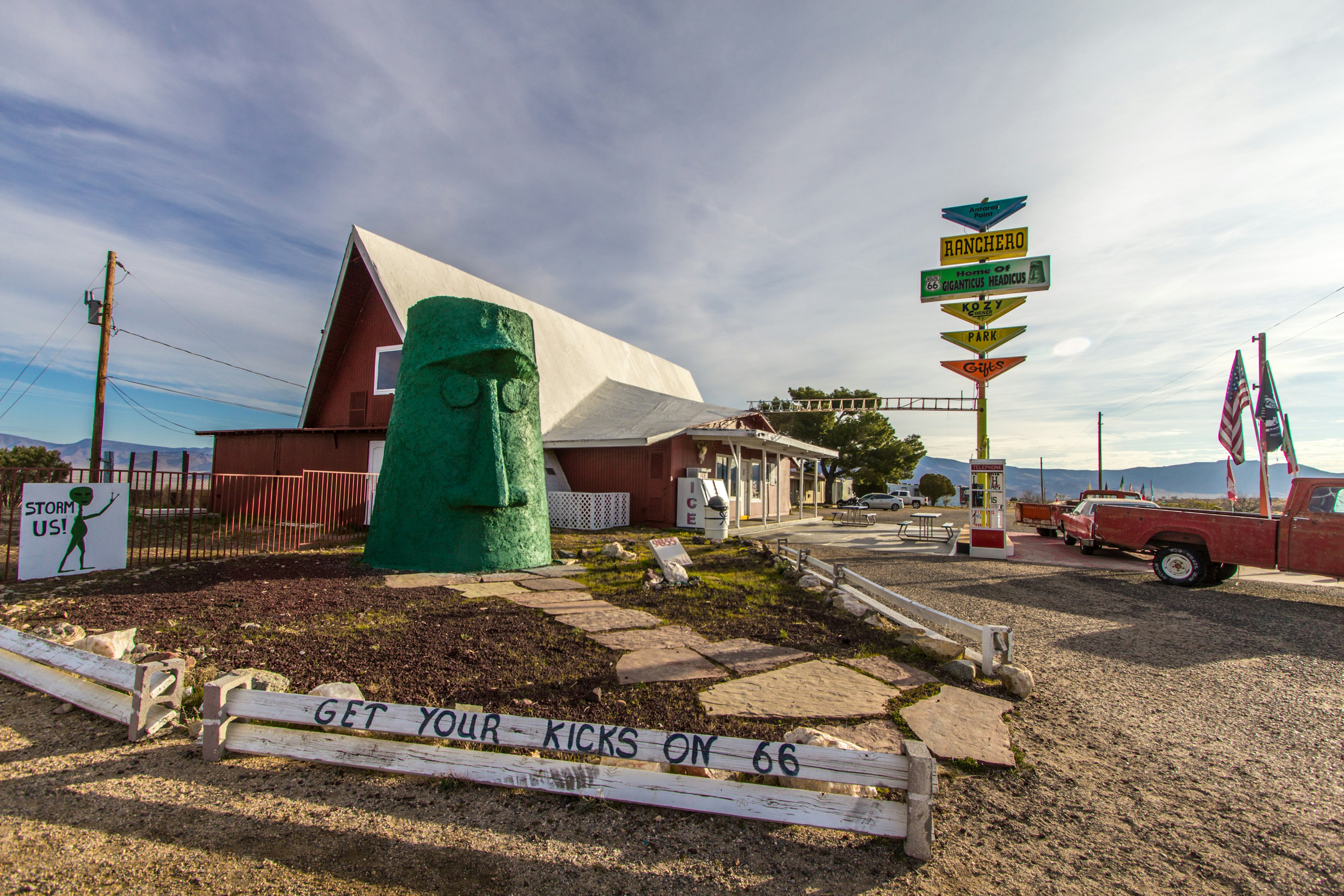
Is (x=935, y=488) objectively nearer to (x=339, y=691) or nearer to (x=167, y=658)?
(x=339, y=691)

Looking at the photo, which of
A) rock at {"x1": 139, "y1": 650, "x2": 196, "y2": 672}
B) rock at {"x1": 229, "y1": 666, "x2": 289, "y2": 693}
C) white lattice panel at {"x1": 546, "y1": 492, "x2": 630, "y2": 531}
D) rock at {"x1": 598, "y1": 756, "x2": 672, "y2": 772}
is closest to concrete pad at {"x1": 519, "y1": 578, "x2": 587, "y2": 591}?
rock at {"x1": 139, "y1": 650, "x2": 196, "y2": 672}

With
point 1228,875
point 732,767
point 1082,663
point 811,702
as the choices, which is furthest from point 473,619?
point 1082,663

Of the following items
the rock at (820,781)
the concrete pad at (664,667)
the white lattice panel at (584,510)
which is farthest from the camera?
the white lattice panel at (584,510)

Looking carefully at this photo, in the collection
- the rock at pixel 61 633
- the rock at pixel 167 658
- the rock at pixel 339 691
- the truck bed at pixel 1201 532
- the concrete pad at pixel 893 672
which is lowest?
the concrete pad at pixel 893 672

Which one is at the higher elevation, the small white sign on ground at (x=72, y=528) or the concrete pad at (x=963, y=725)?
the small white sign on ground at (x=72, y=528)

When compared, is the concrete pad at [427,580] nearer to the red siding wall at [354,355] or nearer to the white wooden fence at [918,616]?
the white wooden fence at [918,616]

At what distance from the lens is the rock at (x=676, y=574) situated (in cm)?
747

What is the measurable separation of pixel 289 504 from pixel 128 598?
6872 mm

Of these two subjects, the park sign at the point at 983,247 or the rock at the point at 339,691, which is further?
the park sign at the point at 983,247

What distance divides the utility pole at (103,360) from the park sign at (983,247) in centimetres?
2111

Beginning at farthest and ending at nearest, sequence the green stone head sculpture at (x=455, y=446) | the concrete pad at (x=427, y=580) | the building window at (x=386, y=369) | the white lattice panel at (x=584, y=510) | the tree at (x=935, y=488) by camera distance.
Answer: the tree at (x=935, y=488) → the building window at (x=386, y=369) → the white lattice panel at (x=584, y=510) → the green stone head sculpture at (x=455, y=446) → the concrete pad at (x=427, y=580)

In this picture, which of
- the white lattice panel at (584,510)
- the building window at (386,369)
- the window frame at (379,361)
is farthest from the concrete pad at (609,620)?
the window frame at (379,361)

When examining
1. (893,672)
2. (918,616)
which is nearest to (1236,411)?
(918,616)

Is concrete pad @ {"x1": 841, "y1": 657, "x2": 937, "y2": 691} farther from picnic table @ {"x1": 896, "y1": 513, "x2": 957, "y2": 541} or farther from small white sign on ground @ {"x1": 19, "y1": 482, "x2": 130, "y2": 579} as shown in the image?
picnic table @ {"x1": 896, "y1": 513, "x2": 957, "y2": 541}
